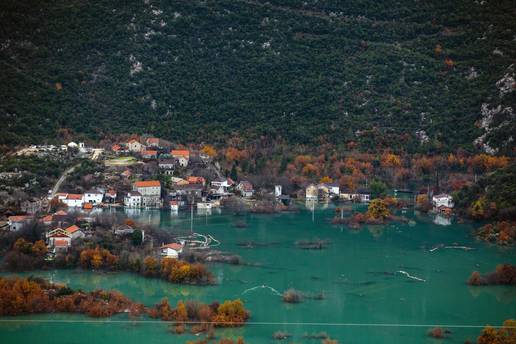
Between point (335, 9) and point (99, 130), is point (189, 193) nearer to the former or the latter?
point (99, 130)

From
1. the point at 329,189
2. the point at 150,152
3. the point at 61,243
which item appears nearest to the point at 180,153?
the point at 150,152

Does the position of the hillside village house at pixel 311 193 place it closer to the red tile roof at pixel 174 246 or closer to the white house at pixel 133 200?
the white house at pixel 133 200

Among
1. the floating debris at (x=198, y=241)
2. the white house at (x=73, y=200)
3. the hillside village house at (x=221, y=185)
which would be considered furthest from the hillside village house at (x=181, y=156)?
the floating debris at (x=198, y=241)

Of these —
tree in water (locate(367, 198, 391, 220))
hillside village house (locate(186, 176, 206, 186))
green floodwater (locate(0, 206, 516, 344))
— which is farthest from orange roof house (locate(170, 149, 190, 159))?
tree in water (locate(367, 198, 391, 220))

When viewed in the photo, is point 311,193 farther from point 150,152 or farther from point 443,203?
point 150,152

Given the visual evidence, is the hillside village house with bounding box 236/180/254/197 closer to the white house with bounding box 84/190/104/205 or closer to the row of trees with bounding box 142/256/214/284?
the white house with bounding box 84/190/104/205

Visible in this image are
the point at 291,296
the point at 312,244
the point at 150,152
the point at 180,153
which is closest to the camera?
the point at 291,296

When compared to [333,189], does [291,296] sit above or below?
below

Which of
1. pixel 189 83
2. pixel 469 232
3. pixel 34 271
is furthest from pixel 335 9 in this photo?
pixel 34 271
